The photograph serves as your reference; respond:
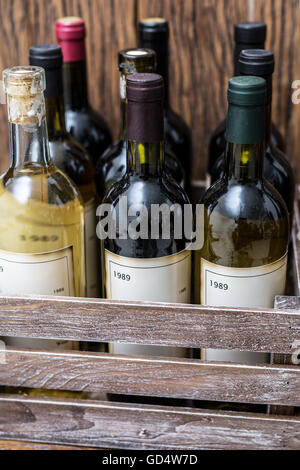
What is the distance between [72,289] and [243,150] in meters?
0.28

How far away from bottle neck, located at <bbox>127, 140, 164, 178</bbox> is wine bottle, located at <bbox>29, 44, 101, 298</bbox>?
0.58ft

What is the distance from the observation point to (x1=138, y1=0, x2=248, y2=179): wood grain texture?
3.51ft

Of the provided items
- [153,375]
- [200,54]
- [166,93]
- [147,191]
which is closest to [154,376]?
[153,375]

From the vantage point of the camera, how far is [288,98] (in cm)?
110

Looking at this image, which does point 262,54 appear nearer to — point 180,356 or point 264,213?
point 264,213

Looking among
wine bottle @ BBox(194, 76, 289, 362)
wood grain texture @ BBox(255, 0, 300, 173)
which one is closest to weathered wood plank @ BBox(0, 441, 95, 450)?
wine bottle @ BBox(194, 76, 289, 362)

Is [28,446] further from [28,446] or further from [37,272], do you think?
[37,272]

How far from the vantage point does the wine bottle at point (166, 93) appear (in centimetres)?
91

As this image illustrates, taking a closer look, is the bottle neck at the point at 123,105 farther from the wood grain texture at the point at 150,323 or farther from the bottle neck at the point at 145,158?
the wood grain texture at the point at 150,323

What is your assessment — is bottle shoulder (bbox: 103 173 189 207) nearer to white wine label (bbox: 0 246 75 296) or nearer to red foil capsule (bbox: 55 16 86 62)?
white wine label (bbox: 0 246 75 296)

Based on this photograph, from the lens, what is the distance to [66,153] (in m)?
0.88

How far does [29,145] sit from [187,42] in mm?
474

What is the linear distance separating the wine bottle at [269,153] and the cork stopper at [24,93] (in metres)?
0.26

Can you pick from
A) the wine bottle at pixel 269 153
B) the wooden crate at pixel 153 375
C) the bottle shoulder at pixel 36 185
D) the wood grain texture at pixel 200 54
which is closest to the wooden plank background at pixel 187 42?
the wood grain texture at pixel 200 54
